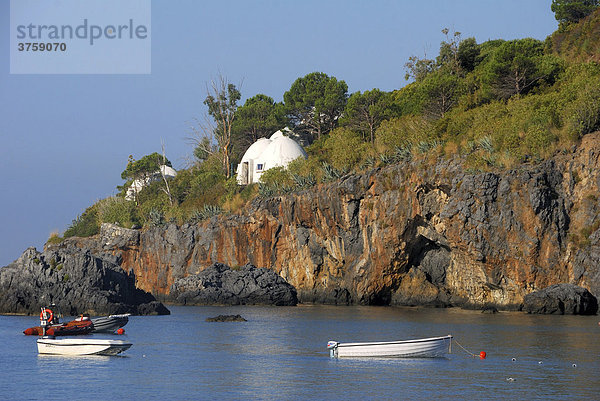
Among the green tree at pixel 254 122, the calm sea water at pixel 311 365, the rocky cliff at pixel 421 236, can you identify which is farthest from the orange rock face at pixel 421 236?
A: the green tree at pixel 254 122

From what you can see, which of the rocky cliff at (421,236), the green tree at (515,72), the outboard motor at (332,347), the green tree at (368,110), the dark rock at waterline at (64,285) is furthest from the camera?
the green tree at (368,110)

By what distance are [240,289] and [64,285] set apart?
21380 mm

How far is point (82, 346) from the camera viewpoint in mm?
41094

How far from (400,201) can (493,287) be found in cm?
1215

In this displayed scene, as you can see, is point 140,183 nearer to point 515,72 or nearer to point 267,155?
point 267,155

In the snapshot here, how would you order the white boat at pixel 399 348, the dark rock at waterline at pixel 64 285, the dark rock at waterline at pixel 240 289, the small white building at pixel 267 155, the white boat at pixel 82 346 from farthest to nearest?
1. the small white building at pixel 267 155
2. the dark rock at waterline at pixel 240 289
3. the dark rock at waterline at pixel 64 285
4. the white boat at pixel 82 346
5. the white boat at pixel 399 348

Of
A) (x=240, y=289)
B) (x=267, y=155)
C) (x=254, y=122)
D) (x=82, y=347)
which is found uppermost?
(x=254, y=122)

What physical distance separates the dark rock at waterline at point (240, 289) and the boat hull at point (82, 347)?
125ft

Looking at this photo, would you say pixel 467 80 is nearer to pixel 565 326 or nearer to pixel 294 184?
pixel 294 184

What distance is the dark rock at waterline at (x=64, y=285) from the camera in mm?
62812

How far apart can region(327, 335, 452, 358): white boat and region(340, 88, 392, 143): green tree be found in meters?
55.4

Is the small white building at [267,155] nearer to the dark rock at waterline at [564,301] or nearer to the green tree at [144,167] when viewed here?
the green tree at [144,167]

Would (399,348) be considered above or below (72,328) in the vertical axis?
below

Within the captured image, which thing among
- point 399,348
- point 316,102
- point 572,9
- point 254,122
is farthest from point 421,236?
point 254,122
